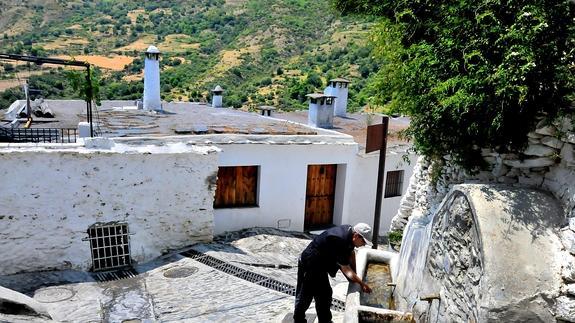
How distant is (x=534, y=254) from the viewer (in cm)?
454

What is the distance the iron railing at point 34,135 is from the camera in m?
10.8

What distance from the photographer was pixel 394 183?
1540cm

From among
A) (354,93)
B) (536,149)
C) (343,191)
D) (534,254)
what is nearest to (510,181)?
(536,149)

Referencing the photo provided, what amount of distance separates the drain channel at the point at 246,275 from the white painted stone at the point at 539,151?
419 centimetres

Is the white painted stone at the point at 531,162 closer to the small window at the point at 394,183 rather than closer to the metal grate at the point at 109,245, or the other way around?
the metal grate at the point at 109,245

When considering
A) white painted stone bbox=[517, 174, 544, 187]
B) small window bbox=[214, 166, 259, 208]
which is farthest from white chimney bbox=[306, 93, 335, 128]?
white painted stone bbox=[517, 174, 544, 187]

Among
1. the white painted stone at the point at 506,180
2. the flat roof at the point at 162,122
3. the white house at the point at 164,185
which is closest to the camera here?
the white painted stone at the point at 506,180

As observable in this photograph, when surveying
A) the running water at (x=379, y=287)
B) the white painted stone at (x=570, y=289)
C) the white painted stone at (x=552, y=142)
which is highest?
the white painted stone at (x=552, y=142)

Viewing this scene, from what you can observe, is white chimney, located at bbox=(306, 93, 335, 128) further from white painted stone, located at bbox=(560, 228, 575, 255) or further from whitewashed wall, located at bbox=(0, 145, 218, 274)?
white painted stone, located at bbox=(560, 228, 575, 255)

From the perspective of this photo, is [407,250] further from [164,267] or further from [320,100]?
[320,100]

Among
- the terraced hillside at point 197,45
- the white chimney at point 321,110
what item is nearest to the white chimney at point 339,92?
the white chimney at point 321,110

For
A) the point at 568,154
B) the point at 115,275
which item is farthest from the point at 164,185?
the point at 568,154

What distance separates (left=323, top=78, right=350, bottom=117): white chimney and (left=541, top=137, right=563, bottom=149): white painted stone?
14050mm

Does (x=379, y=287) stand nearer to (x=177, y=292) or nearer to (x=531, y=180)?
(x=531, y=180)
